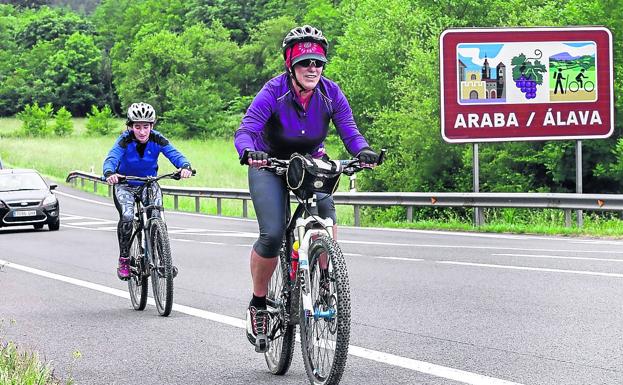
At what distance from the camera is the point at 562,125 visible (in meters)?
24.7

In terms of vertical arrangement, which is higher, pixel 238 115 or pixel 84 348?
pixel 238 115

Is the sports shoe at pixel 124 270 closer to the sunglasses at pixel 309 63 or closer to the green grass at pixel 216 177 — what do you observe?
the sunglasses at pixel 309 63

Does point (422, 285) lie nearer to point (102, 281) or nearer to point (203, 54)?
point (102, 281)

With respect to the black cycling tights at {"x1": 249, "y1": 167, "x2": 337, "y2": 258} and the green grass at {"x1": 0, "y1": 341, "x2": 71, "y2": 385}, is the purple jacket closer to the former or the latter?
the black cycling tights at {"x1": 249, "y1": 167, "x2": 337, "y2": 258}

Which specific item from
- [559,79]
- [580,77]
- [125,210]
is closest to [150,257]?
[125,210]

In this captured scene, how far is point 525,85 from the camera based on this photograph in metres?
24.7

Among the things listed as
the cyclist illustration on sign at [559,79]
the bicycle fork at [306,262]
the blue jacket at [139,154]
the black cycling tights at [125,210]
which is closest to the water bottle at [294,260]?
the bicycle fork at [306,262]

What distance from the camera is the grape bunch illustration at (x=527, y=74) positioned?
24.7 meters

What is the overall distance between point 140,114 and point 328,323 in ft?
Answer: 16.8

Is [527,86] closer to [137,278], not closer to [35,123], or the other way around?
[137,278]

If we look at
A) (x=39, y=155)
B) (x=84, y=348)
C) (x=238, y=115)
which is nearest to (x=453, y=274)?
(x=84, y=348)

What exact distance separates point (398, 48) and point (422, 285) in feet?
119

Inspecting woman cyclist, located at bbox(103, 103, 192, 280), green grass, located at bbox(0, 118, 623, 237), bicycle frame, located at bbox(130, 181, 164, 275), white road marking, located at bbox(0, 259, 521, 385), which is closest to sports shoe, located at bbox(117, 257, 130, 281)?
woman cyclist, located at bbox(103, 103, 192, 280)

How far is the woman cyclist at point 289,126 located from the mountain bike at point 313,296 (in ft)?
0.27
